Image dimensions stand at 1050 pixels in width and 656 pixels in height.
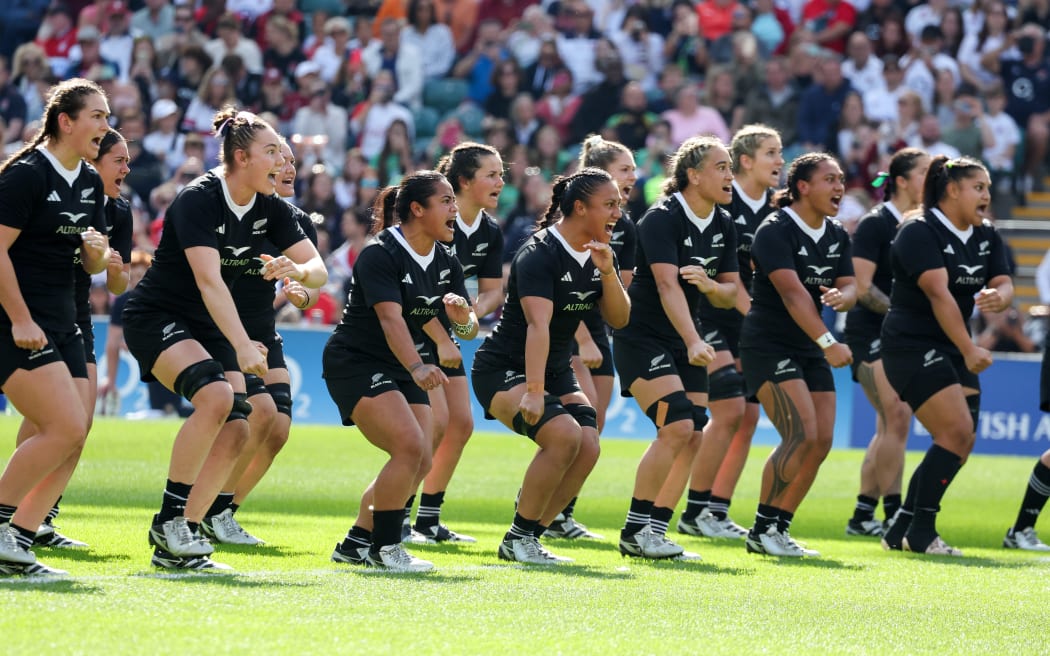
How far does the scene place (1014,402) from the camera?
18.8 meters

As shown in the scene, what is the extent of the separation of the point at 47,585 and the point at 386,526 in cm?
183

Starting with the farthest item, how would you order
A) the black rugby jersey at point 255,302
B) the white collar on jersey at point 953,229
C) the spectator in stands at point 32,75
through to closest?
the spectator in stands at point 32,75 → the white collar on jersey at point 953,229 → the black rugby jersey at point 255,302

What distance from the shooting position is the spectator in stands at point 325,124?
24.8 m

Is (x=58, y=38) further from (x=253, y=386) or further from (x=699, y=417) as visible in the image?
(x=699, y=417)

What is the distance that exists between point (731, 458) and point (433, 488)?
2.31 metres

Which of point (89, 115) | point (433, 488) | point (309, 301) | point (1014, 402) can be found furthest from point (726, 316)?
point (1014, 402)

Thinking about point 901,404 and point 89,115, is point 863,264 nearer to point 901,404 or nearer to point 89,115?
point 901,404

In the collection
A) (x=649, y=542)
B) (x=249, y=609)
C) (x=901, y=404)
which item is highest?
(x=901, y=404)

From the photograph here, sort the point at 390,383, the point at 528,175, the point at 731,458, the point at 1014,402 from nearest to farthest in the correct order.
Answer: the point at 390,383
the point at 731,458
the point at 1014,402
the point at 528,175

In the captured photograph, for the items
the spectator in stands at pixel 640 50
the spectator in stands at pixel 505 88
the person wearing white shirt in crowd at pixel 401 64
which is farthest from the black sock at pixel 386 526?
the person wearing white shirt in crowd at pixel 401 64

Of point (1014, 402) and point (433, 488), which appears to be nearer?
point (433, 488)

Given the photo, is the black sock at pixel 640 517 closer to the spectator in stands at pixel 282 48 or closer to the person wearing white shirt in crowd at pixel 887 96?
the person wearing white shirt in crowd at pixel 887 96

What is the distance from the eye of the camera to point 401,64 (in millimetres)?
25641

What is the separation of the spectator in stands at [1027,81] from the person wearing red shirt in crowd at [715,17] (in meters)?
4.01
